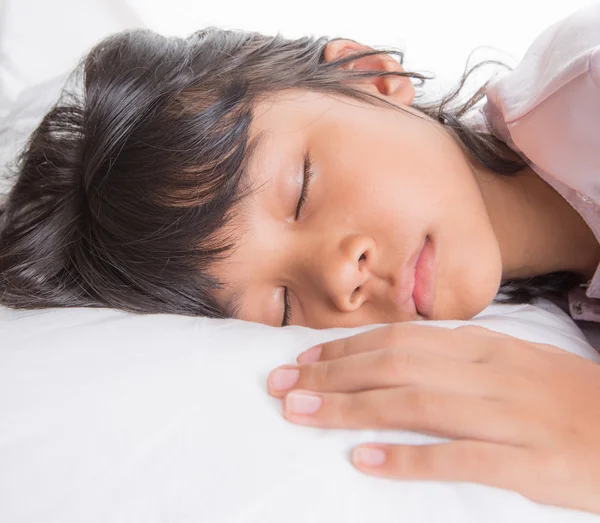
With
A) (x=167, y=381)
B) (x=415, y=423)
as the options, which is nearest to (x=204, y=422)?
(x=167, y=381)

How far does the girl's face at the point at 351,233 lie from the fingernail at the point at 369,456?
30 cm

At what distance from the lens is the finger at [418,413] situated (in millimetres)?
501

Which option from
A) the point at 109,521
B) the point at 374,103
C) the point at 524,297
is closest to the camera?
the point at 109,521

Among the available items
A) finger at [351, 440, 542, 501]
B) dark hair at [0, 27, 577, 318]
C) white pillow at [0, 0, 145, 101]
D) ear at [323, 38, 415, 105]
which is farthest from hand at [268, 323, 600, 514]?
white pillow at [0, 0, 145, 101]

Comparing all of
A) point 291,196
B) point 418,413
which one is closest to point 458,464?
point 418,413

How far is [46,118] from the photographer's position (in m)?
1.09

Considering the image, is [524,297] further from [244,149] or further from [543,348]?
[244,149]

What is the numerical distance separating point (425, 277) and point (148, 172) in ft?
1.30

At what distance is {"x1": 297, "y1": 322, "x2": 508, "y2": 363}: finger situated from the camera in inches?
22.6

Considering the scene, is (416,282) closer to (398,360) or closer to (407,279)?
(407,279)

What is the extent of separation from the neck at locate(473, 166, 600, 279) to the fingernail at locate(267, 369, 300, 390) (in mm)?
567

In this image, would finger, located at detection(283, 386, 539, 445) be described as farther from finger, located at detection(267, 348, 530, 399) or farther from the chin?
the chin

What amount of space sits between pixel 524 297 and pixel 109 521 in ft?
2.66

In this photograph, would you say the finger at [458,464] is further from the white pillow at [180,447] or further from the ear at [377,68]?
the ear at [377,68]
